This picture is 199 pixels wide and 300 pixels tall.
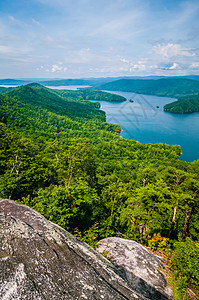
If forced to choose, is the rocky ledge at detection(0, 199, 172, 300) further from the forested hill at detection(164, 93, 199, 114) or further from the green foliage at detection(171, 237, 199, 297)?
the forested hill at detection(164, 93, 199, 114)

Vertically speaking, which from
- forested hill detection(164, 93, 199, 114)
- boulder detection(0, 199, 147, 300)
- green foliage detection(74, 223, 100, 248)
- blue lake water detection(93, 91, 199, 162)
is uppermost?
forested hill detection(164, 93, 199, 114)

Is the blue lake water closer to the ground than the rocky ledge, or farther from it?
closer to the ground

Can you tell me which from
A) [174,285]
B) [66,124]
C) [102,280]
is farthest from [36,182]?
[66,124]

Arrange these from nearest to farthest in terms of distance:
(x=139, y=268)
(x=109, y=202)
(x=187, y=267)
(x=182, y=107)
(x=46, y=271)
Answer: (x=46, y=271), (x=187, y=267), (x=139, y=268), (x=109, y=202), (x=182, y=107)

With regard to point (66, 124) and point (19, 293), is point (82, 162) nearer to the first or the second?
point (19, 293)

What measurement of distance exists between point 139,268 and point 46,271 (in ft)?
23.1

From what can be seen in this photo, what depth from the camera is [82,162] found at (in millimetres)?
24469

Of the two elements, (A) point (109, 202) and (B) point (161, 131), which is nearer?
(A) point (109, 202)

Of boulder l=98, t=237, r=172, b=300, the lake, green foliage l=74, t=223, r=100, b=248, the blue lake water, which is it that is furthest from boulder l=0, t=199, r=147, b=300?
the blue lake water

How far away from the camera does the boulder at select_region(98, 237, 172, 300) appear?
7.20m

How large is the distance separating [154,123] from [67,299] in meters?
130

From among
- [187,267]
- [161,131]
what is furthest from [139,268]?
[161,131]

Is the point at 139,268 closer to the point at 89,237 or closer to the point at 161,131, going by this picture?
the point at 89,237

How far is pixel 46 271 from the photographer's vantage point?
10.1 feet
